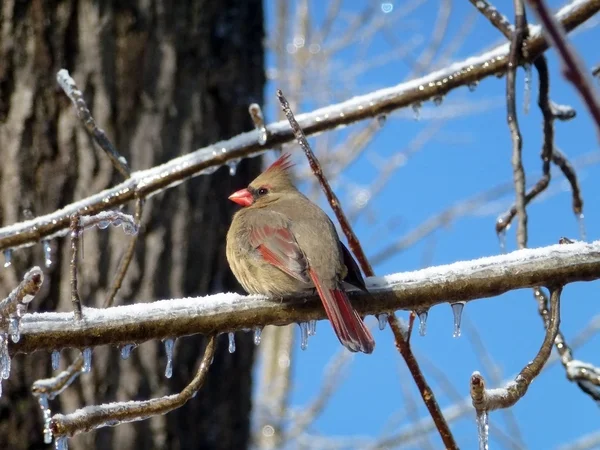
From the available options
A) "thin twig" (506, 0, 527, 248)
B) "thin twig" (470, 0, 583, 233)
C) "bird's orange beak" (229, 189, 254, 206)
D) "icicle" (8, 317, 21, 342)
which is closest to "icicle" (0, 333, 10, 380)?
"icicle" (8, 317, 21, 342)

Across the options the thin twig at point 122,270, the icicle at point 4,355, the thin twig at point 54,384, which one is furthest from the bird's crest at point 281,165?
the icicle at point 4,355

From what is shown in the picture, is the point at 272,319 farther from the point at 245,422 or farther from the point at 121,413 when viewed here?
the point at 245,422

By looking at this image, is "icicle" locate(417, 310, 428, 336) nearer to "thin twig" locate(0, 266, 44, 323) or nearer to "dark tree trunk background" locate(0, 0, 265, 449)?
"thin twig" locate(0, 266, 44, 323)

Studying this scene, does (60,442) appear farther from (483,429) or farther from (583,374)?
(583,374)

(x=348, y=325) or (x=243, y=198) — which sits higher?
(x=243, y=198)

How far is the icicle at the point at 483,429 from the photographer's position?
1633mm

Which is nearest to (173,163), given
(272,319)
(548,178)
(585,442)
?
(272,319)

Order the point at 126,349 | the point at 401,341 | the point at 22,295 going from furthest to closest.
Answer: the point at 126,349 → the point at 401,341 → the point at 22,295

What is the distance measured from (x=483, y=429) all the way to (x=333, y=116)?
1.56 metres

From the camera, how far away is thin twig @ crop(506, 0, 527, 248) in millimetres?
2611

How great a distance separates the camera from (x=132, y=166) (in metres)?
3.73

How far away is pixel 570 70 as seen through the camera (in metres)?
0.69

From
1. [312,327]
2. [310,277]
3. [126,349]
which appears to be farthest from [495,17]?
[126,349]

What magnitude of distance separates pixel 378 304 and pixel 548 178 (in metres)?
0.99
